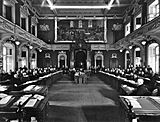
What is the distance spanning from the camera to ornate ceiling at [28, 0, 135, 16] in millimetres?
23234

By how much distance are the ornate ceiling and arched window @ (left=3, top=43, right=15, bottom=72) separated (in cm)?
713

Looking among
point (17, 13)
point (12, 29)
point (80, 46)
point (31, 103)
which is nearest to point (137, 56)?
point (80, 46)

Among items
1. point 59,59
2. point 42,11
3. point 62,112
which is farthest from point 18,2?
point 62,112

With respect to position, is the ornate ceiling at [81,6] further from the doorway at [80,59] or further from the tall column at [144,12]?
the doorway at [80,59]

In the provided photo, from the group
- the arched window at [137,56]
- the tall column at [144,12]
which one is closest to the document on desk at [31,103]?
the tall column at [144,12]

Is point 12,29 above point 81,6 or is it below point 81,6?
below

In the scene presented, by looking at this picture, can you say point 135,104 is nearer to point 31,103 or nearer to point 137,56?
point 31,103

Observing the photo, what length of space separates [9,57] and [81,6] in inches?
424

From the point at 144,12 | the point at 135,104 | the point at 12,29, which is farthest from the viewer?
the point at 144,12

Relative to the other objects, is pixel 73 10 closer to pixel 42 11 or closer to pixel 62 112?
pixel 42 11

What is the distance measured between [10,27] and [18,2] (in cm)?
581

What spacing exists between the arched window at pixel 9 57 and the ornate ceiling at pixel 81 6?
23.4ft

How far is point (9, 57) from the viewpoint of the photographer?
1744cm

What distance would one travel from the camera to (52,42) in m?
28.4
